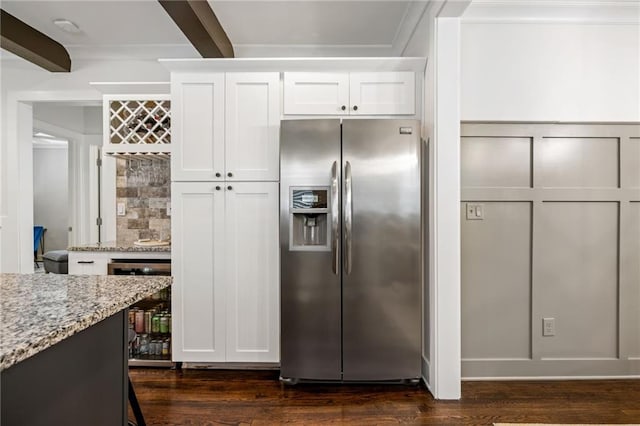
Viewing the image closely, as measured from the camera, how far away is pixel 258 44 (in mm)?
3303

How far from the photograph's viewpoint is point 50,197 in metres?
7.90

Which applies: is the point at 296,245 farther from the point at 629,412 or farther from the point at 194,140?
the point at 629,412

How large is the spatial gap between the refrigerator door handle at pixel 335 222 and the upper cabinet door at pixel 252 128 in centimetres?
48

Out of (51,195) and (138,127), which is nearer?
(138,127)

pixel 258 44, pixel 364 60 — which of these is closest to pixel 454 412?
pixel 364 60

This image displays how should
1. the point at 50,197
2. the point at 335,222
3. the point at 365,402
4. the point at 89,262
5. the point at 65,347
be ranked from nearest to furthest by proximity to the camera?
1. the point at 65,347
2. the point at 365,402
3. the point at 335,222
4. the point at 89,262
5. the point at 50,197

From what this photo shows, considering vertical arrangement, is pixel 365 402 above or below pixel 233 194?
below

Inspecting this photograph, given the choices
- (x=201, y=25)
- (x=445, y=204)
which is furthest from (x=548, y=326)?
(x=201, y=25)

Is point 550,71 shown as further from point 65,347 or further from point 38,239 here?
point 38,239

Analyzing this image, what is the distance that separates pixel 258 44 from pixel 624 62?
9.21 feet

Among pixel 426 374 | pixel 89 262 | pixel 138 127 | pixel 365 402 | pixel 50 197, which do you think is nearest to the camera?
pixel 365 402

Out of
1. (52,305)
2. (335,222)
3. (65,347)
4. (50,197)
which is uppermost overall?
(50,197)

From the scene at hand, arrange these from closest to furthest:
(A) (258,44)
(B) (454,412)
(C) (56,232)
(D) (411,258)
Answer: (B) (454,412) < (D) (411,258) < (A) (258,44) < (C) (56,232)

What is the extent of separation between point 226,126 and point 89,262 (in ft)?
4.87
